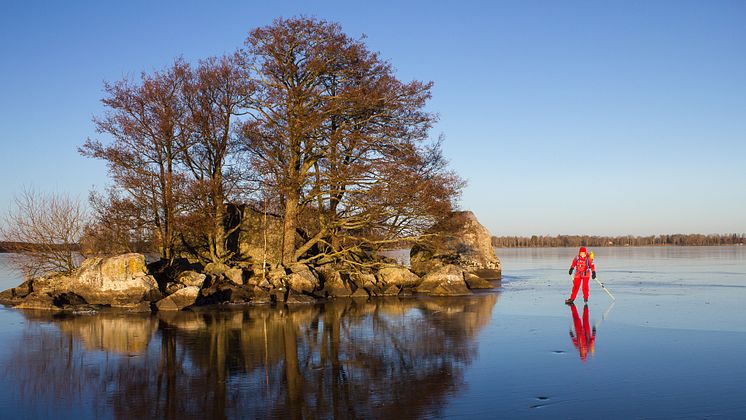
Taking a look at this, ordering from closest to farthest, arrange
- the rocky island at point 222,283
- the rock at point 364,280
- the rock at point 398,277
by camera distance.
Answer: the rocky island at point 222,283, the rock at point 364,280, the rock at point 398,277

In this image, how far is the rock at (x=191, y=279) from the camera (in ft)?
72.6

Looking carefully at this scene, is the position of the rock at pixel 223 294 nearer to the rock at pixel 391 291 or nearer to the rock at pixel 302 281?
the rock at pixel 302 281

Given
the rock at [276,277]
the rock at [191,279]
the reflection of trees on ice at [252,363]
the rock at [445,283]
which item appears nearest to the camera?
the reflection of trees on ice at [252,363]

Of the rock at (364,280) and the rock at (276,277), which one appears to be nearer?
the rock at (276,277)

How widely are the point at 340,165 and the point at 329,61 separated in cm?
440

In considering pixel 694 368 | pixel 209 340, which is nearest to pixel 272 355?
pixel 209 340

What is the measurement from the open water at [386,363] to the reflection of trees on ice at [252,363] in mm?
42

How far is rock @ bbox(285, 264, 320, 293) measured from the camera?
24.4 meters

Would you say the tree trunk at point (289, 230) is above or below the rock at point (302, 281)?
above

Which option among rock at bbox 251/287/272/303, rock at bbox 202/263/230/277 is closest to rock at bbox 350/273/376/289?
rock at bbox 251/287/272/303

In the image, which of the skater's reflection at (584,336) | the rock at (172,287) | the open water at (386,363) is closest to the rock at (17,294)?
the open water at (386,363)

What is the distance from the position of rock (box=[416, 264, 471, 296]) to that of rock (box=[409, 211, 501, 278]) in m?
2.15

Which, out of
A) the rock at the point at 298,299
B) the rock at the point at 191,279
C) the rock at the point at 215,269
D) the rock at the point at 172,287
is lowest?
the rock at the point at 298,299

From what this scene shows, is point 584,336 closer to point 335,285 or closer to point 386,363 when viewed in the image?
point 386,363
